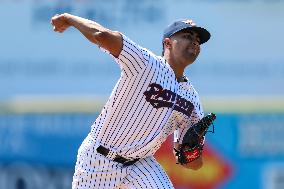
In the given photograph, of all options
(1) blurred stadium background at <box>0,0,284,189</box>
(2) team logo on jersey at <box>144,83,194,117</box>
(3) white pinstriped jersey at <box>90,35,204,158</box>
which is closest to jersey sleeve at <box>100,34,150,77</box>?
(3) white pinstriped jersey at <box>90,35,204,158</box>

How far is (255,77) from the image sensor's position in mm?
10031

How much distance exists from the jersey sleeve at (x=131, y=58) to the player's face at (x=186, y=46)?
259mm

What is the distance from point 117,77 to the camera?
1018 centimetres

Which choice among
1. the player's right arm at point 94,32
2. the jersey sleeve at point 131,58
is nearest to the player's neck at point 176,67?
the jersey sleeve at point 131,58

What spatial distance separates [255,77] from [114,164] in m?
4.89

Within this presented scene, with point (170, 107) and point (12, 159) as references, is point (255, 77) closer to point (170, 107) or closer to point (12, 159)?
point (12, 159)

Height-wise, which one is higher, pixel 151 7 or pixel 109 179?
pixel 151 7

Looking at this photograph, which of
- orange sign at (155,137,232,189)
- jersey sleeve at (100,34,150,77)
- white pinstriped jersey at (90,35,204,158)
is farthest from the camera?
orange sign at (155,137,232,189)

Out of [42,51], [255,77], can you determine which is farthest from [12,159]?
[255,77]

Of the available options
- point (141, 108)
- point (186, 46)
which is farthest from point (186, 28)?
point (141, 108)

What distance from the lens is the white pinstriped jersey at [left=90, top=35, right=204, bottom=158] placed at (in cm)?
530

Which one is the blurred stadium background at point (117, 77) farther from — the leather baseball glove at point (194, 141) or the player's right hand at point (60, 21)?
the player's right hand at point (60, 21)

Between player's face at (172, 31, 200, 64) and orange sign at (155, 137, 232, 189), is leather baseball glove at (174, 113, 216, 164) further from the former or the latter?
orange sign at (155, 137, 232, 189)

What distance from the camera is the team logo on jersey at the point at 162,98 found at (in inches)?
210
